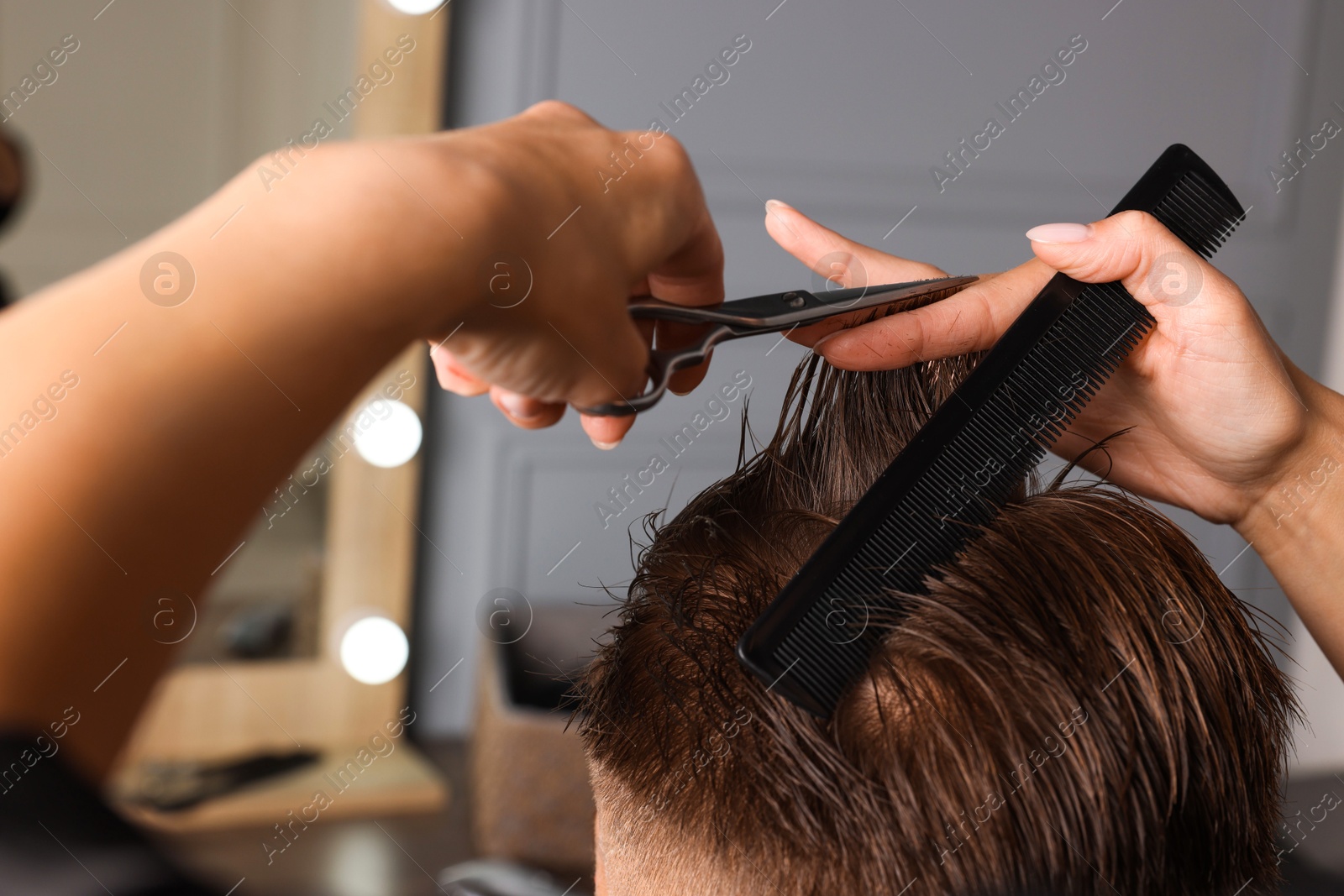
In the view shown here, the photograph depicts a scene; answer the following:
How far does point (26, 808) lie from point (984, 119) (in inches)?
102

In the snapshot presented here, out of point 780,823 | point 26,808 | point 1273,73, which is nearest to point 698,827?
point 780,823

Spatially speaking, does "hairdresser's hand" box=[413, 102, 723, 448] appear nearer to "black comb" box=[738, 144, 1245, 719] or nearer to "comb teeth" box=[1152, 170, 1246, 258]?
"black comb" box=[738, 144, 1245, 719]

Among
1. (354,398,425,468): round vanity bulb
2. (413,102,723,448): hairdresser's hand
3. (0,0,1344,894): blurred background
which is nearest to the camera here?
(413,102,723,448): hairdresser's hand

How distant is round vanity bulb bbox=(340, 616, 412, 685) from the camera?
2.26 m

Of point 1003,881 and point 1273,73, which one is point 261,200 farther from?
point 1273,73

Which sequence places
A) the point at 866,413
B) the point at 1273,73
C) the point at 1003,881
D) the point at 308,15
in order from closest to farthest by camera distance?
the point at 1003,881, the point at 866,413, the point at 308,15, the point at 1273,73

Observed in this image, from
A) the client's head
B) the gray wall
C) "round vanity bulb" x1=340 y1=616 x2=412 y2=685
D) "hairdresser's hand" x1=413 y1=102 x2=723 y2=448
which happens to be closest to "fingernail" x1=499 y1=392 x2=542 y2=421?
"hairdresser's hand" x1=413 y1=102 x2=723 y2=448

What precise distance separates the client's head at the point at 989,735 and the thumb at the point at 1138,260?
A: 18cm

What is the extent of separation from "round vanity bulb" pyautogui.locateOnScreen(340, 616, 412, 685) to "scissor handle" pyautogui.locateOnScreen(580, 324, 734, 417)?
185 cm

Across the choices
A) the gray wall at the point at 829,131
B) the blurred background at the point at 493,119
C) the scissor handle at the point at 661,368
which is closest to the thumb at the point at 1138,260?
the scissor handle at the point at 661,368

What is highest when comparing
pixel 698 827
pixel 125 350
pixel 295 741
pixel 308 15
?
pixel 125 350

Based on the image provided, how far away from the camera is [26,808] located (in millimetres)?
246

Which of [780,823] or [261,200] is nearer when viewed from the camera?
[261,200]

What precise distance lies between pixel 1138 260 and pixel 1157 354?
0.13 meters
